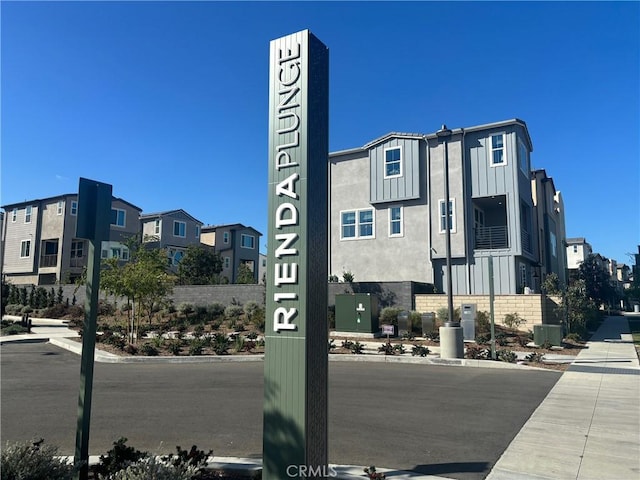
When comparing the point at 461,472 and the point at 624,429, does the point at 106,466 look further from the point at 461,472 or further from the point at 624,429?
the point at 624,429

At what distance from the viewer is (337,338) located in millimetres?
20422

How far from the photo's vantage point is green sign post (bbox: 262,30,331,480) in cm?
418

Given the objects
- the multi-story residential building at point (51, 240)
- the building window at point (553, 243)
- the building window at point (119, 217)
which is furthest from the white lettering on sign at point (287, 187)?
the building window at point (119, 217)

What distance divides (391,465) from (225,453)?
212 centimetres

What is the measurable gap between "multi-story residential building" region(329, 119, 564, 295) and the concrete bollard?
1040cm

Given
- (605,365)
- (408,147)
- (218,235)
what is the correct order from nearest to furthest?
(605,365) < (408,147) < (218,235)

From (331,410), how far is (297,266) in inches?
191

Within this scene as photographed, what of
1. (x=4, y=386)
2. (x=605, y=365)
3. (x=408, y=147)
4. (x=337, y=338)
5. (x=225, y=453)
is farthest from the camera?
(x=408, y=147)

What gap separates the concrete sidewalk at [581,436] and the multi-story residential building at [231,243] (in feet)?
139

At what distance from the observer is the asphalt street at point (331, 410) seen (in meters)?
6.13

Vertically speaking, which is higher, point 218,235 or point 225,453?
point 218,235

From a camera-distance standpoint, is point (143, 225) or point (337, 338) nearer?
point (337, 338)

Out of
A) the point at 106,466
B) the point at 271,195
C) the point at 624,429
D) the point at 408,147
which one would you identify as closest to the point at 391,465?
the point at 106,466

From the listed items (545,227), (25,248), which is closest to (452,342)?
(545,227)
